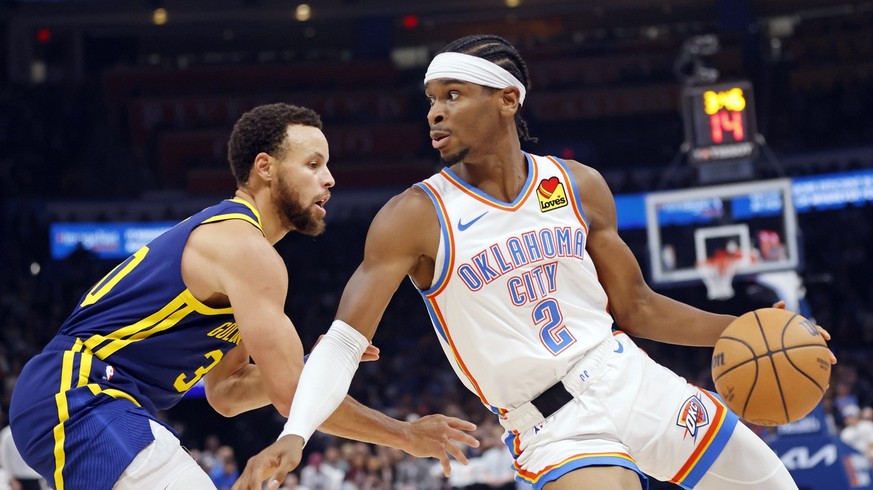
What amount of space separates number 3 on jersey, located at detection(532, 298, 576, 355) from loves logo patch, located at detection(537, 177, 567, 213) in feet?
1.13

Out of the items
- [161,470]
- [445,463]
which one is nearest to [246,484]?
[161,470]

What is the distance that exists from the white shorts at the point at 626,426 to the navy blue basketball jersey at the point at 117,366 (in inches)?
44.0

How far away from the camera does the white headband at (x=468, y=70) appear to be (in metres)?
3.86

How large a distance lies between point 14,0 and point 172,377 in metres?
20.4

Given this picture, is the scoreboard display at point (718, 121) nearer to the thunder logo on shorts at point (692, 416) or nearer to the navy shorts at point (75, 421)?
the thunder logo on shorts at point (692, 416)

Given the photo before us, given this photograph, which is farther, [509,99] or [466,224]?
[509,99]

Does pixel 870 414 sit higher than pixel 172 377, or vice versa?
pixel 172 377

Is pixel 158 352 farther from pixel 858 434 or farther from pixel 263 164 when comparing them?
pixel 858 434

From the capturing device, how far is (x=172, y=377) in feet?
11.7

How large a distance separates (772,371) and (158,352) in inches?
78.6

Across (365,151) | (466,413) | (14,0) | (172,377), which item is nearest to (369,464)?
(466,413)

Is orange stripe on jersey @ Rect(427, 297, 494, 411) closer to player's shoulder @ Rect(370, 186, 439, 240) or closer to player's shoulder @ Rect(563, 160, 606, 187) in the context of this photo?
→ player's shoulder @ Rect(370, 186, 439, 240)

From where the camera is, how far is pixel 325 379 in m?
3.47

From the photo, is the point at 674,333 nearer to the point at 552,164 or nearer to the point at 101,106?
the point at 552,164
